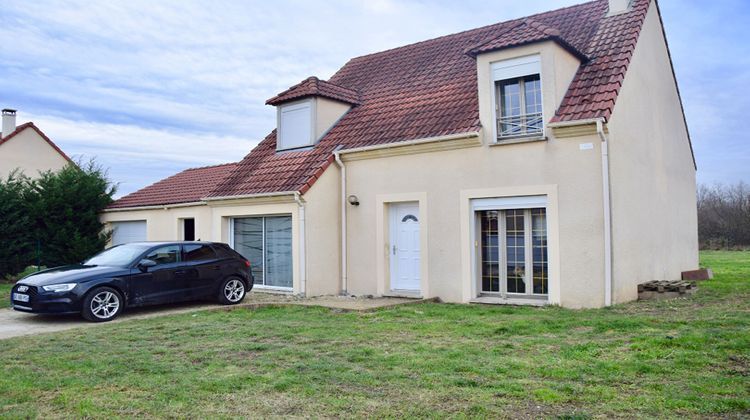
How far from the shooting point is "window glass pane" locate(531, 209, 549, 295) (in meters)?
12.2

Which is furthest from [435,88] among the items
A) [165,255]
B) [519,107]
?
[165,255]

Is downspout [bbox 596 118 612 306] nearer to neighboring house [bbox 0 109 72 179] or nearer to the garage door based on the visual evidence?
the garage door

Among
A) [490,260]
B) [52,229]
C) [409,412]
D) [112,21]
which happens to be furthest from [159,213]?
[409,412]

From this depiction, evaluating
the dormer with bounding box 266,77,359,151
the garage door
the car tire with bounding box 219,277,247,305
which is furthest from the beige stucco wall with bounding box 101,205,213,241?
the car tire with bounding box 219,277,247,305

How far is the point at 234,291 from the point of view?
43.7 feet

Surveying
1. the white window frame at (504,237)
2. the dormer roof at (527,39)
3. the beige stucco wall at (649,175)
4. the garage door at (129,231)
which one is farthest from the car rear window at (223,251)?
the garage door at (129,231)

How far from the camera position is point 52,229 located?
2045 cm

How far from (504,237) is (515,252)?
39 centimetres

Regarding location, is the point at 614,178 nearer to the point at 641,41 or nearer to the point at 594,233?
the point at 594,233

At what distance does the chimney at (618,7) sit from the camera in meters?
14.2

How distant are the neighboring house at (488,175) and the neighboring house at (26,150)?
1656cm

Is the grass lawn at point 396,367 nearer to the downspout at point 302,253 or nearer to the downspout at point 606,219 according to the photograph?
the downspout at point 606,219

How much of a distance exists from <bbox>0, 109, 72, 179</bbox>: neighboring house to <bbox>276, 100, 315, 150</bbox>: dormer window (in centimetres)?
1641

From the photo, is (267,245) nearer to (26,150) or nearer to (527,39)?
(527,39)
